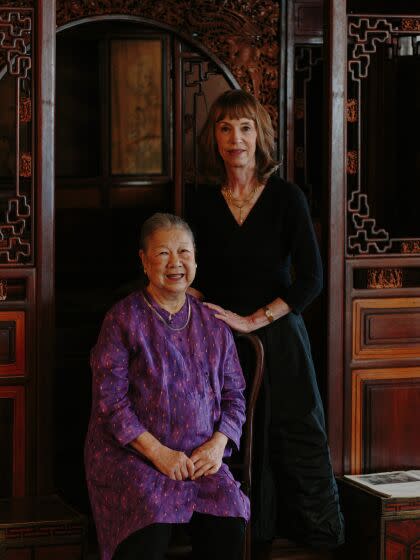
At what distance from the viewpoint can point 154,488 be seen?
110 inches

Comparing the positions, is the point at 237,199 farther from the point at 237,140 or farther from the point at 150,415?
the point at 150,415

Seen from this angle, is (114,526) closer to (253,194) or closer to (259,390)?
(259,390)

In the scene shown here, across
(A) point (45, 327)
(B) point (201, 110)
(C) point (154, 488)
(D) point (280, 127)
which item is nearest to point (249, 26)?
(D) point (280, 127)

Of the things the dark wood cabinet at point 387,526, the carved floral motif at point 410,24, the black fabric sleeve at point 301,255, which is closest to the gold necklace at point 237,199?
the black fabric sleeve at point 301,255

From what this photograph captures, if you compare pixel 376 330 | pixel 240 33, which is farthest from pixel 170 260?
pixel 240 33

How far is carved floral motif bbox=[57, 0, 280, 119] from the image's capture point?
4219mm

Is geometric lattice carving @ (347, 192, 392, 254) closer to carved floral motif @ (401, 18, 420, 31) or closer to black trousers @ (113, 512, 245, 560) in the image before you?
carved floral motif @ (401, 18, 420, 31)

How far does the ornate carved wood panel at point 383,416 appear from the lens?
3.63 m

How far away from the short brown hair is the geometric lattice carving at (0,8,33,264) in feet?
1.83

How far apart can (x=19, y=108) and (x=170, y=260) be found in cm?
79

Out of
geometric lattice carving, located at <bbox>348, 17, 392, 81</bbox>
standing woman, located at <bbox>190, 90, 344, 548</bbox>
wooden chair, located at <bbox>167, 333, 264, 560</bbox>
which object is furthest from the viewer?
geometric lattice carving, located at <bbox>348, 17, 392, 81</bbox>

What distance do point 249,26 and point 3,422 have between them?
1918 millimetres

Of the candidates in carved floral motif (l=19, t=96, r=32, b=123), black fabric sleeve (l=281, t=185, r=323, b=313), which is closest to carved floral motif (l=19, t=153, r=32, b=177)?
carved floral motif (l=19, t=96, r=32, b=123)

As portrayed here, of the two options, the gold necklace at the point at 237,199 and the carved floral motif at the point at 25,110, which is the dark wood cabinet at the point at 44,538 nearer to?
the gold necklace at the point at 237,199
